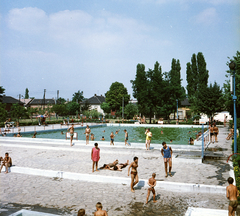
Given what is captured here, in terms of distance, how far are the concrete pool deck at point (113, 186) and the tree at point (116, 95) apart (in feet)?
232

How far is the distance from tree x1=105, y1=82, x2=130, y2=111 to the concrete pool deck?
232ft

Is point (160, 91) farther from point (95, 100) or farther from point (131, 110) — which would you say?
point (95, 100)

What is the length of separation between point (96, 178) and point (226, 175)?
19.5ft

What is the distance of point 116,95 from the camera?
86438mm

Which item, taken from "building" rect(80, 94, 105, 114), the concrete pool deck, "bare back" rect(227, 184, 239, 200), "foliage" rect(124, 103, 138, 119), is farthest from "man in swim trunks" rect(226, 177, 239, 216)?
"building" rect(80, 94, 105, 114)

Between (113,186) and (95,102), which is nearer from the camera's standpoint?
(113,186)

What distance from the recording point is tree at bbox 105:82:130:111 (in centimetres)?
8550

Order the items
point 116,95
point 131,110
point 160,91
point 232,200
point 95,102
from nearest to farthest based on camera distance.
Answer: point 232,200, point 160,91, point 131,110, point 116,95, point 95,102

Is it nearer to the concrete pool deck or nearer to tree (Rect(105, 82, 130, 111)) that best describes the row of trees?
tree (Rect(105, 82, 130, 111))

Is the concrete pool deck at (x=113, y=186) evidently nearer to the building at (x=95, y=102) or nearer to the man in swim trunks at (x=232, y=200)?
the man in swim trunks at (x=232, y=200)

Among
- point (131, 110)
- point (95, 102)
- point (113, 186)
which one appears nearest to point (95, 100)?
point (95, 102)

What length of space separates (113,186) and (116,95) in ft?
253

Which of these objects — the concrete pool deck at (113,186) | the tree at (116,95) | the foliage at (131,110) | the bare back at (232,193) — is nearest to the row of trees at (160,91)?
the foliage at (131,110)

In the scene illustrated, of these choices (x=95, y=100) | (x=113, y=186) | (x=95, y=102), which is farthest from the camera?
(x=95, y=100)
